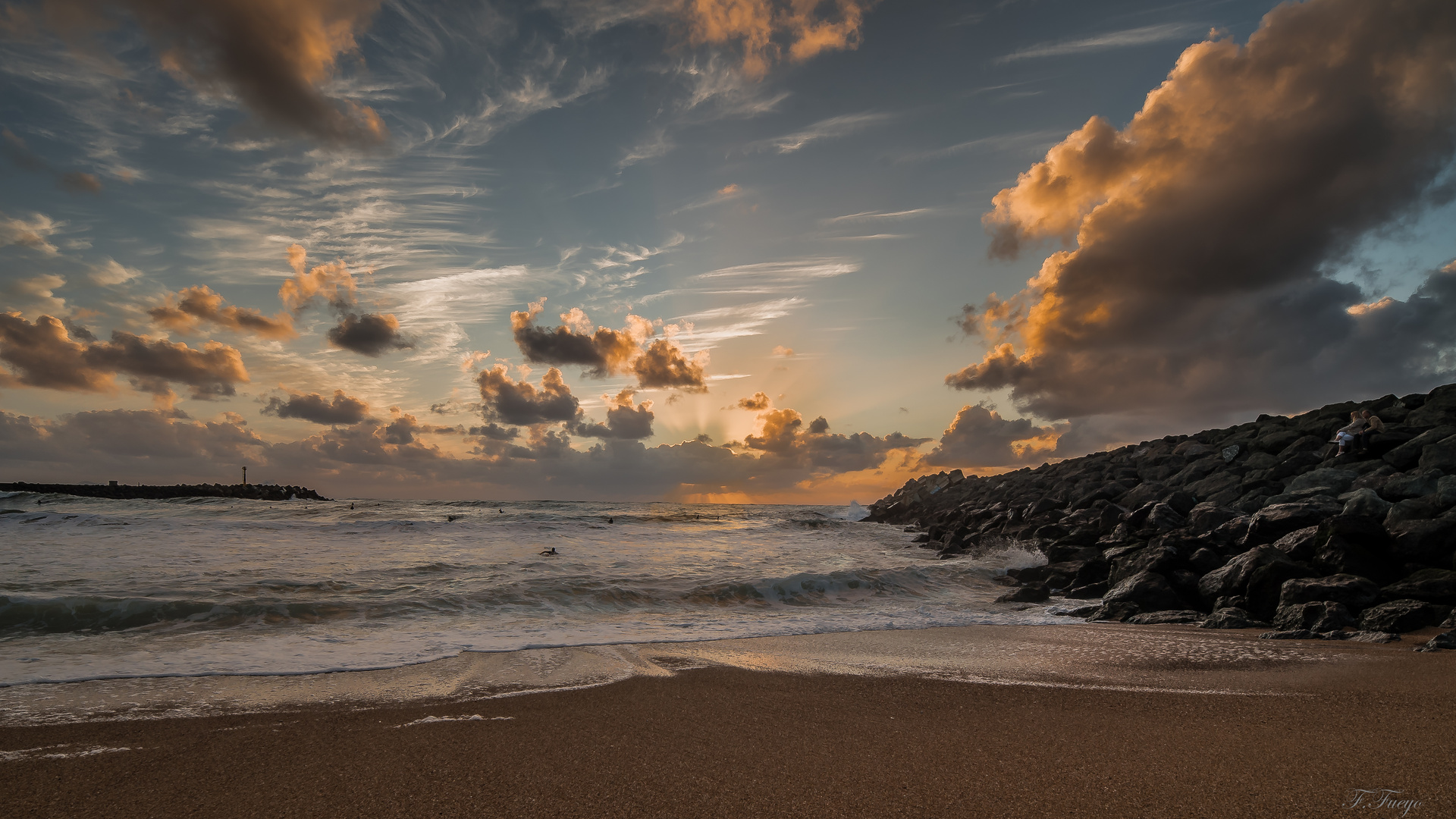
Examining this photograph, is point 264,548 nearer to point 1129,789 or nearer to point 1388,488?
point 1129,789

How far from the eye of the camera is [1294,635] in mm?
7207

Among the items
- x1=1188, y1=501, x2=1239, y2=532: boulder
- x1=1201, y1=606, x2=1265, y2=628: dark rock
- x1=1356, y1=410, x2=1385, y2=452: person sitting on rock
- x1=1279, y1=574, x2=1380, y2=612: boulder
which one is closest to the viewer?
x1=1279, y1=574, x2=1380, y2=612: boulder

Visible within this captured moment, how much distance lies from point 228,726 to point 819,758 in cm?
405

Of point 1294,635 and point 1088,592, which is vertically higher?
point 1294,635

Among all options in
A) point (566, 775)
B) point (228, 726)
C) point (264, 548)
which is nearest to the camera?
point (566, 775)

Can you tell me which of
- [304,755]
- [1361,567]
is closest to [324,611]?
[304,755]

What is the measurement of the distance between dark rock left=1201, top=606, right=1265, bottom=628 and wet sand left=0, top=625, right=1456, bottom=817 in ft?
7.03

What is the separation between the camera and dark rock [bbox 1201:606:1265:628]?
8.02 metres

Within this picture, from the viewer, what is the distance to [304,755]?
148 inches

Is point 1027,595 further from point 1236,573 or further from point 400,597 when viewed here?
point 400,597

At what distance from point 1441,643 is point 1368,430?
9.58 metres

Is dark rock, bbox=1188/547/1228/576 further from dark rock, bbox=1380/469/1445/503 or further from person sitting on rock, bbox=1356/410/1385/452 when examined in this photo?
person sitting on rock, bbox=1356/410/1385/452

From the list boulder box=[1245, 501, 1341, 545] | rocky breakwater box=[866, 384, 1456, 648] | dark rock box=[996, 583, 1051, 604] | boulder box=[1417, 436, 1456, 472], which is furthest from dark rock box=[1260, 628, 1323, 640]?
boulder box=[1417, 436, 1456, 472]

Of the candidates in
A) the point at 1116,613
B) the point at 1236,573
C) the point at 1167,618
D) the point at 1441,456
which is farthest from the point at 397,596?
the point at 1441,456
